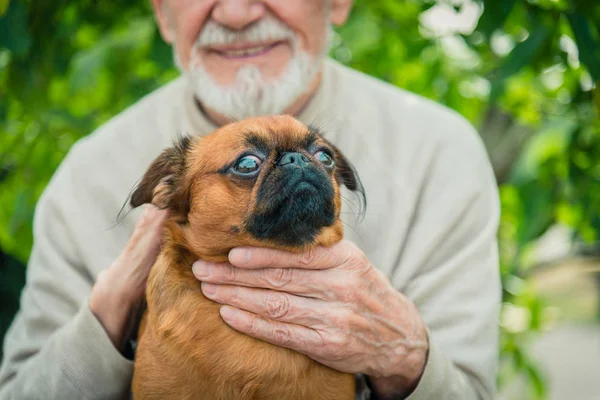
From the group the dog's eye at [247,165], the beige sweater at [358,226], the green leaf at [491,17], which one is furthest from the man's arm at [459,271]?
the dog's eye at [247,165]

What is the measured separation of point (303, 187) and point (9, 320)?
2439mm

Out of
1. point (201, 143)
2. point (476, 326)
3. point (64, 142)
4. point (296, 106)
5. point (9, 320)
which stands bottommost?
point (9, 320)

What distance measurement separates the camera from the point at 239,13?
243cm

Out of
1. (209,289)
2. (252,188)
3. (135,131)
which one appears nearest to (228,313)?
(209,289)

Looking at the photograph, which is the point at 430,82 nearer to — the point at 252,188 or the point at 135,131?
the point at 135,131

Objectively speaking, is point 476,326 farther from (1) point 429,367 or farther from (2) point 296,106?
(2) point 296,106

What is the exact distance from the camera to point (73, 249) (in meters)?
2.72

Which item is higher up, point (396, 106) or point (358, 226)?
point (396, 106)

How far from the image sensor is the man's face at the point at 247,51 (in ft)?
8.09

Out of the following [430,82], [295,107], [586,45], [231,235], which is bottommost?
[430,82]

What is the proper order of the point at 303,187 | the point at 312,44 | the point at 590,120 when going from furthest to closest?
the point at 590,120
the point at 312,44
the point at 303,187

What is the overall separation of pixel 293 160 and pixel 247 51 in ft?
2.31

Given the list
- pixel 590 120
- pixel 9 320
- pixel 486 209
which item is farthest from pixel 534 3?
pixel 9 320

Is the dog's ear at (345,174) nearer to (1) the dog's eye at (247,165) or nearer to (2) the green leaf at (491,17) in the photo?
(1) the dog's eye at (247,165)
